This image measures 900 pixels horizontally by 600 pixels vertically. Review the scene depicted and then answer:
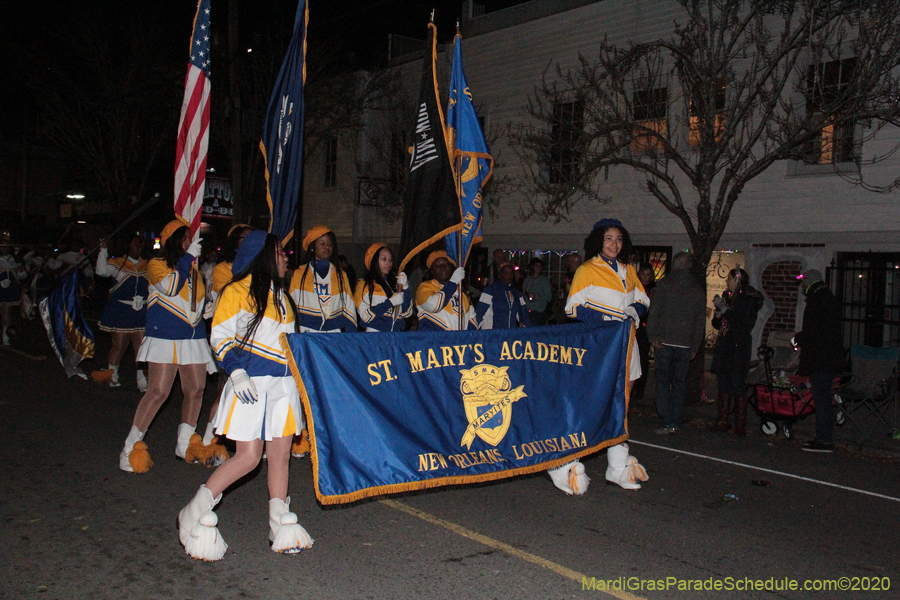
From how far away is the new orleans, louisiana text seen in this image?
426 centimetres

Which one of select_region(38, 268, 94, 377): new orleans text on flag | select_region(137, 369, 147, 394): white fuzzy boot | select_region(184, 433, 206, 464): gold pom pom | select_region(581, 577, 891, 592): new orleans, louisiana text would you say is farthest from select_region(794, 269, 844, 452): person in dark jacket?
select_region(38, 268, 94, 377): new orleans text on flag

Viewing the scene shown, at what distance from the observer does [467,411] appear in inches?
207

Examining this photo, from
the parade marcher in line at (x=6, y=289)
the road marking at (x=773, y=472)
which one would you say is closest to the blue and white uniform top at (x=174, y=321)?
the road marking at (x=773, y=472)

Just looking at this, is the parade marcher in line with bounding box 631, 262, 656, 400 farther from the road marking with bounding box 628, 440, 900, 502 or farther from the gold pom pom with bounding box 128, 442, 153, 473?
the gold pom pom with bounding box 128, 442, 153, 473

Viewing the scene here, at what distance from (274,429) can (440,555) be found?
1256mm

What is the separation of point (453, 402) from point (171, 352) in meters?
2.61

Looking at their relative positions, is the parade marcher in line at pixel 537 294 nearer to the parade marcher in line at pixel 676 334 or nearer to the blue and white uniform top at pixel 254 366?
the parade marcher in line at pixel 676 334

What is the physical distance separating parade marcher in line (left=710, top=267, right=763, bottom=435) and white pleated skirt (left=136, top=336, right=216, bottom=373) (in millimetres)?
5652

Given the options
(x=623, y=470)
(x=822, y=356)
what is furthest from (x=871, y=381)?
(x=623, y=470)

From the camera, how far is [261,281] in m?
4.52

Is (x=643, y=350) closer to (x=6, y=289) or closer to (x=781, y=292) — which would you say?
(x=781, y=292)

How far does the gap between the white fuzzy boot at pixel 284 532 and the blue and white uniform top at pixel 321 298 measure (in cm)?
281

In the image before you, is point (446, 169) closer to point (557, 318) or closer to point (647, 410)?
point (647, 410)

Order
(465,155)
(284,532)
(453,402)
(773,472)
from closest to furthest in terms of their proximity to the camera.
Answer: (284,532) → (453,402) → (465,155) → (773,472)
